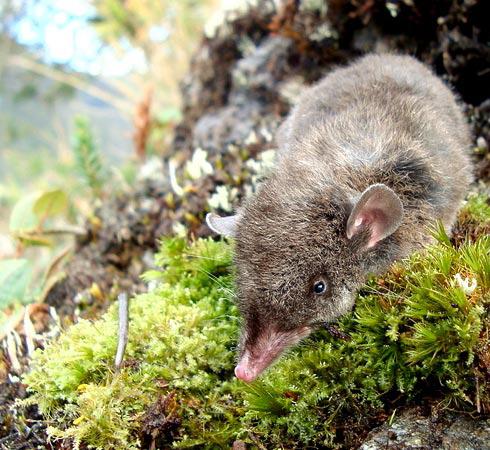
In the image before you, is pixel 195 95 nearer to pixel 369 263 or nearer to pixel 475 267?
pixel 369 263

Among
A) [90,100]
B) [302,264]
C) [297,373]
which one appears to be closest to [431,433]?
[297,373]

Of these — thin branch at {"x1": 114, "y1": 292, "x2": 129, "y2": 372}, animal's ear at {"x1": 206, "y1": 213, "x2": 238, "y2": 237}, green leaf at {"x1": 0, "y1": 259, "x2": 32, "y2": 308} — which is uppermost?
animal's ear at {"x1": 206, "y1": 213, "x2": 238, "y2": 237}

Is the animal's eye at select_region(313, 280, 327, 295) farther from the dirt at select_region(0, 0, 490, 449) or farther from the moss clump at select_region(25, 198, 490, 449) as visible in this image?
the dirt at select_region(0, 0, 490, 449)

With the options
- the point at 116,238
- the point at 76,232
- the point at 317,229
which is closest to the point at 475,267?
the point at 317,229

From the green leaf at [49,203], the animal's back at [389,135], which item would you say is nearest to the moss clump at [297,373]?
the animal's back at [389,135]

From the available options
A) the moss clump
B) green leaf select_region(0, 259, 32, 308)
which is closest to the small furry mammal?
the moss clump

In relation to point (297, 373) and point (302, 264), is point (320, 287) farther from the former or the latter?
point (297, 373)
